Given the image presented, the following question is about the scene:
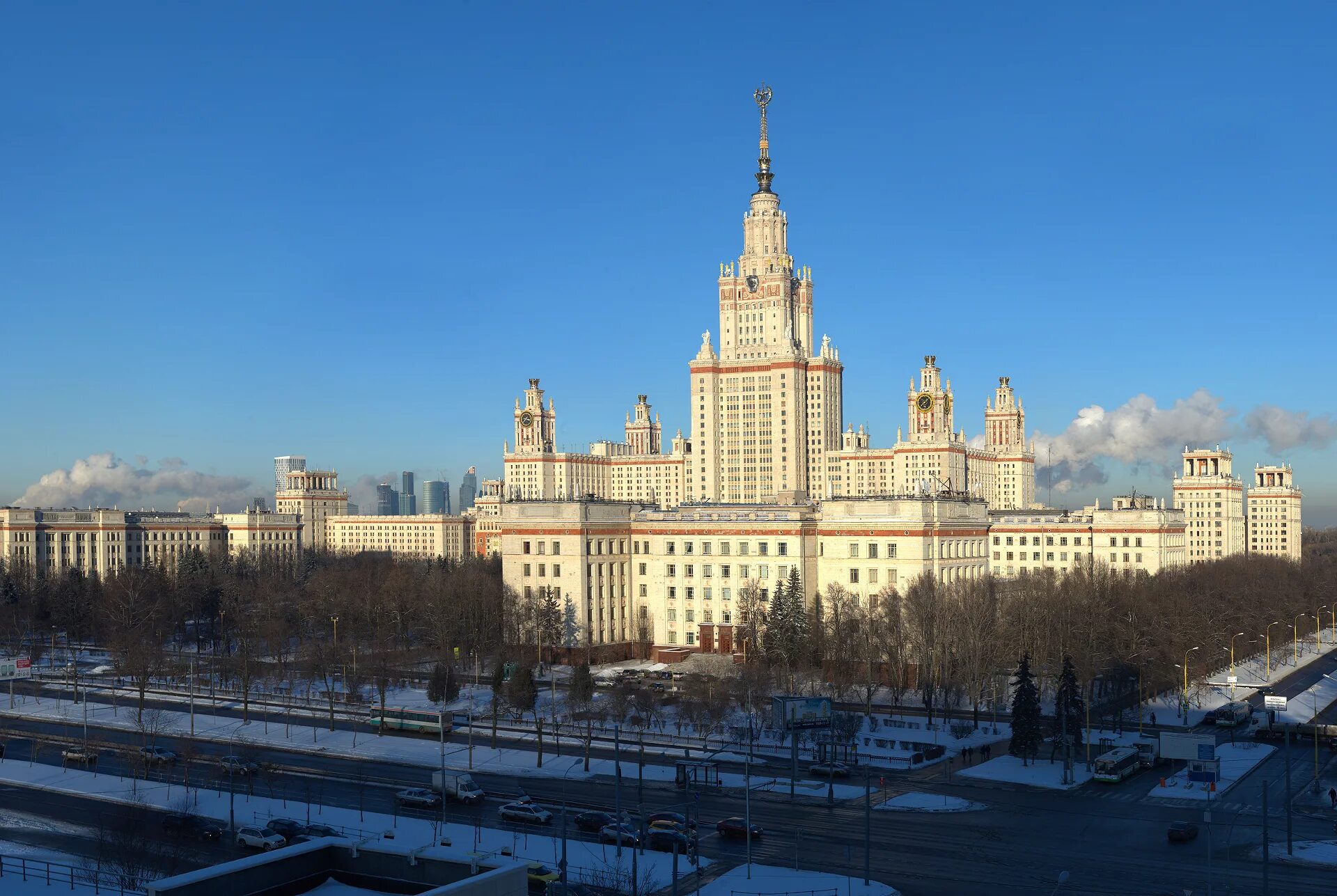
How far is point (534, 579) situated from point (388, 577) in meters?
46.7

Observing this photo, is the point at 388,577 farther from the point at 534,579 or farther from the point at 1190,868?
the point at 1190,868

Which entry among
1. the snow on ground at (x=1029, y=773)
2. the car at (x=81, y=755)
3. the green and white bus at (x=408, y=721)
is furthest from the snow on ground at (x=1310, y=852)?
the car at (x=81, y=755)

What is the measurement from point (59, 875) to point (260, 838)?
7726 millimetres

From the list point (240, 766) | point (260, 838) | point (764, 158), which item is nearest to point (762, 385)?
point (764, 158)

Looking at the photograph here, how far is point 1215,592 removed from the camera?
13212 cm

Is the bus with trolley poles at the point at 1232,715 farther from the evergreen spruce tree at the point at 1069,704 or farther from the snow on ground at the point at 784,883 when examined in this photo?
the snow on ground at the point at 784,883

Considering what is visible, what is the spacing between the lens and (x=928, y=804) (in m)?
59.9

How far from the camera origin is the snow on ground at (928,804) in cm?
5916

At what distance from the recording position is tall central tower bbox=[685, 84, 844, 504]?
194500 mm

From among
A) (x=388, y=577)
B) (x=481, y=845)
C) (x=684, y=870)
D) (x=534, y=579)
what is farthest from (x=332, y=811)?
(x=388, y=577)

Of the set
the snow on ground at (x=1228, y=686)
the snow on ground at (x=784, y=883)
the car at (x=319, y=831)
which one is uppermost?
the car at (x=319, y=831)

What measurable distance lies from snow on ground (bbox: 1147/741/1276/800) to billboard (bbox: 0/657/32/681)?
245ft

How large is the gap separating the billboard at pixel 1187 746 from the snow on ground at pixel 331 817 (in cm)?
2951

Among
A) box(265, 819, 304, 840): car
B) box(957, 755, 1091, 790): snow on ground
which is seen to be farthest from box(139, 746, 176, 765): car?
box(957, 755, 1091, 790): snow on ground
